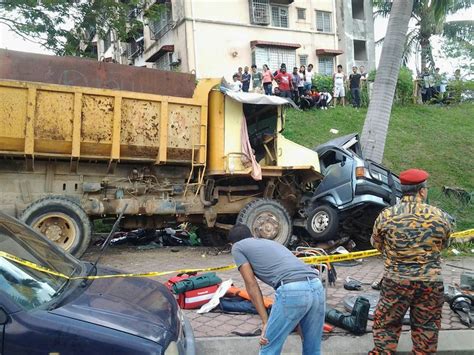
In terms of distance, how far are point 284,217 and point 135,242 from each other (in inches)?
118

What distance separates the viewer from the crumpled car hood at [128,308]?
2621 mm

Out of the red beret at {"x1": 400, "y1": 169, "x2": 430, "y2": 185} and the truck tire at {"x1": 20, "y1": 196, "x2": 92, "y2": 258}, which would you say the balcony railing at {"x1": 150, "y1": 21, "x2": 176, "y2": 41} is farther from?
the red beret at {"x1": 400, "y1": 169, "x2": 430, "y2": 185}

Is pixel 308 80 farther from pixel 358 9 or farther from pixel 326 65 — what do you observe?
pixel 358 9

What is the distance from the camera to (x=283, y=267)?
10.8 ft

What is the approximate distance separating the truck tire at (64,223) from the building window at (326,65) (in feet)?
67.2

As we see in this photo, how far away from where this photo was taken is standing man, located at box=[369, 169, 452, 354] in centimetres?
352

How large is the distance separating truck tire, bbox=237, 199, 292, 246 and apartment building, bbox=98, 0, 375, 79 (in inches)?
547

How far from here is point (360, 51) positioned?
28.9 meters

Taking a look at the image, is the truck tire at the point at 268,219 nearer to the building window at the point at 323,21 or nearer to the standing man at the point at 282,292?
the standing man at the point at 282,292

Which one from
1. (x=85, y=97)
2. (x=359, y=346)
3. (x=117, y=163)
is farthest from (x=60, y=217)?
(x=359, y=346)

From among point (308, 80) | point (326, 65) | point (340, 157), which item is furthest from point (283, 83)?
point (326, 65)

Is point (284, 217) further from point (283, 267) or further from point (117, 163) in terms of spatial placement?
point (283, 267)

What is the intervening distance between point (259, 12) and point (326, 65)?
15.5 ft

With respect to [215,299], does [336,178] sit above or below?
above
